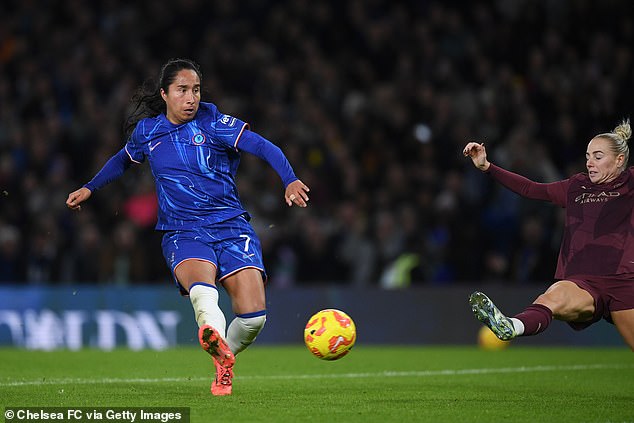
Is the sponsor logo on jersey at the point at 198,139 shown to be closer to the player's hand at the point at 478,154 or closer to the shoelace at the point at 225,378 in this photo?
the shoelace at the point at 225,378

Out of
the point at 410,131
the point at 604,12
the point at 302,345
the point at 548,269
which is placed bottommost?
the point at 302,345

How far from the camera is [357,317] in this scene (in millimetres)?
14797

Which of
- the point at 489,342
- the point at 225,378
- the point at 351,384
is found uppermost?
the point at 225,378

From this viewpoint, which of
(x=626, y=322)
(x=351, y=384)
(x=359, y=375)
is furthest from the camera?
(x=359, y=375)

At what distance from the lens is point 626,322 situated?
7445 millimetres

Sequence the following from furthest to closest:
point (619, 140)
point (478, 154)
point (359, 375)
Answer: point (359, 375), point (478, 154), point (619, 140)

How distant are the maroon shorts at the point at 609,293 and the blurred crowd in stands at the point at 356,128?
22.4 ft

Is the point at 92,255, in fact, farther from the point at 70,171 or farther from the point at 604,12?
the point at 604,12

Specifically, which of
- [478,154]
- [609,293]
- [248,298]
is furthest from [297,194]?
[609,293]

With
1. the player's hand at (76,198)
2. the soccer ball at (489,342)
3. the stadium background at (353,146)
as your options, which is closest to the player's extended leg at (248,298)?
the player's hand at (76,198)

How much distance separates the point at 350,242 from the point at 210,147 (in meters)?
7.89

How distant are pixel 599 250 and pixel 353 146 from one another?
30.5ft

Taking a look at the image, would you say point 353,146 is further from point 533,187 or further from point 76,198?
point 76,198

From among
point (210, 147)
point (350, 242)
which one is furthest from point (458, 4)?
point (210, 147)
